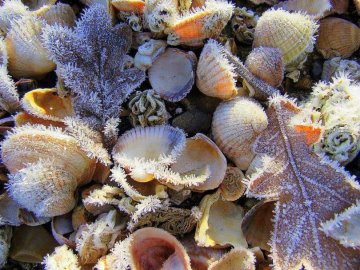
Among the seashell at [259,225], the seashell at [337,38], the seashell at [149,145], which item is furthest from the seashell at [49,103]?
the seashell at [337,38]

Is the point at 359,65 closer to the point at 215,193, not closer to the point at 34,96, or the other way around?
the point at 215,193

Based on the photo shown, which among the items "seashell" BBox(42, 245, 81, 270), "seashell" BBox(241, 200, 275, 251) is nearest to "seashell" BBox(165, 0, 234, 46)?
"seashell" BBox(241, 200, 275, 251)

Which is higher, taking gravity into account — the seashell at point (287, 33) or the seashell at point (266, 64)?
the seashell at point (287, 33)

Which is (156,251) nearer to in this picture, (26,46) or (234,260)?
(234,260)

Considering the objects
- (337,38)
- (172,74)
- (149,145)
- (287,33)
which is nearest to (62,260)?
(149,145)

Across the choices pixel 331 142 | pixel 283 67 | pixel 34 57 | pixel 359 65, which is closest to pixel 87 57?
pixel 34 57

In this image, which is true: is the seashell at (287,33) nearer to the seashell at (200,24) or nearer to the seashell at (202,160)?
the seashell at (200,24)

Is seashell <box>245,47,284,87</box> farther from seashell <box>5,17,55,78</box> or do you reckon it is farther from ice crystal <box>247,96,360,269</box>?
seashell <box>5,17,55,78</box>
